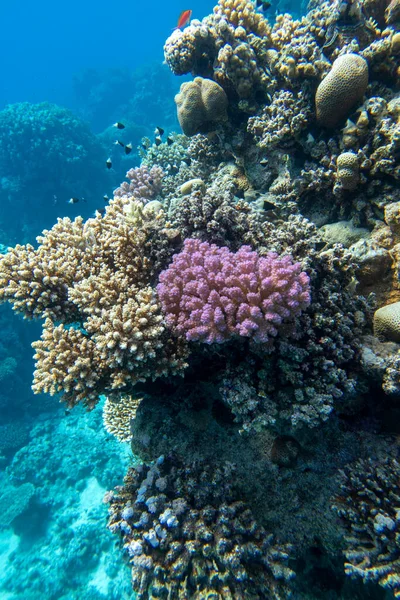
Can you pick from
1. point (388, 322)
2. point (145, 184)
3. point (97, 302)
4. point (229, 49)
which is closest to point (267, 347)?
point (388, 322)

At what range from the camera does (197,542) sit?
294cm

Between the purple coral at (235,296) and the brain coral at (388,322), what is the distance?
96 centimetres

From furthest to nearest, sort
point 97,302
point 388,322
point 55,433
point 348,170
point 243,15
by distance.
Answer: point 55,433, point 243,15, point 348,170, point 97,302, point 388,322

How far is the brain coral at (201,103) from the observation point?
527cm

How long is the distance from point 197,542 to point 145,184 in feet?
21.4

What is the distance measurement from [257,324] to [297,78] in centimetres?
403

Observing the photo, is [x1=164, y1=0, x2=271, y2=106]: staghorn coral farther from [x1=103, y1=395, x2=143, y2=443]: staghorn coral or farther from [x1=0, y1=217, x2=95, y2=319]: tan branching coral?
[x1=103, y1=395, x2=143, y2=443]: staghorn coral

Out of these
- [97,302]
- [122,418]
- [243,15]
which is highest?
[243,15]

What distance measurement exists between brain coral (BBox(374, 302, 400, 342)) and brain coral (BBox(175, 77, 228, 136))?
432cm

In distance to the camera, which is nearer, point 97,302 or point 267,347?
point 267,347

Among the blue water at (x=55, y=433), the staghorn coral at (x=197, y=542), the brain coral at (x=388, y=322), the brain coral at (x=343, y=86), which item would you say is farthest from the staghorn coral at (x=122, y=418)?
the blue water at (x=55, y=433)

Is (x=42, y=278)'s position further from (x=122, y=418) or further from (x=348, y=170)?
(x=348, y=170)

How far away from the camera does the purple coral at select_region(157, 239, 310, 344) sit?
282 centimetres

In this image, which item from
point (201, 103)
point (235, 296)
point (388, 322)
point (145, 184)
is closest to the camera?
point (235, 296)
